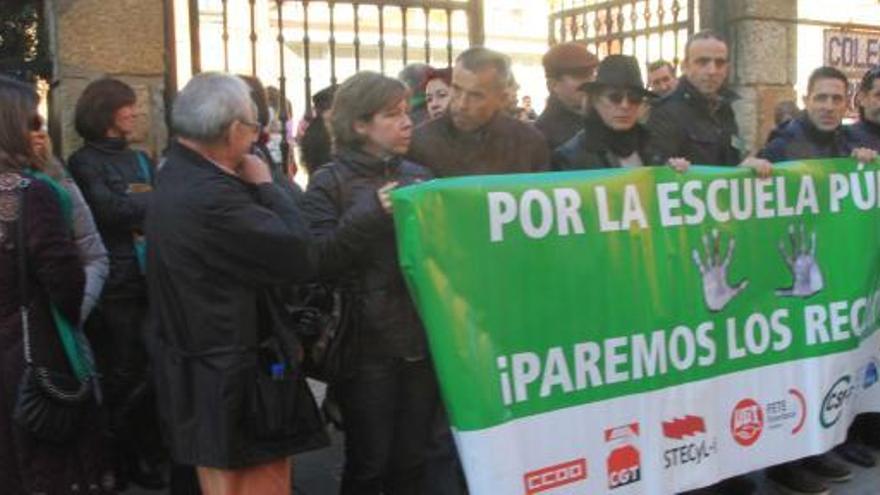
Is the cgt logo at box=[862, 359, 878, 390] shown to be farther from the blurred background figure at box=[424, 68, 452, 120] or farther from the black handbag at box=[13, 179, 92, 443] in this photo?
the black handbag at box=[13, 179, 92, 443]

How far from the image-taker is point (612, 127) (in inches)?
157

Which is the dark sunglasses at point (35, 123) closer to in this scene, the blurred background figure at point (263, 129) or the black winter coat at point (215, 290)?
the black winter coat at point (215, 290)

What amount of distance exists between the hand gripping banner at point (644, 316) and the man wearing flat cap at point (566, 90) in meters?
1.29

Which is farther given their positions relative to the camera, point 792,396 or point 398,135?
point 792,396

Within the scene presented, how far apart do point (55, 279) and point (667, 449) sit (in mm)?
2098

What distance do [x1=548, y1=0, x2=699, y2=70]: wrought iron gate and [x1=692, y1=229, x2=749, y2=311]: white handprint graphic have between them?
3.83 m

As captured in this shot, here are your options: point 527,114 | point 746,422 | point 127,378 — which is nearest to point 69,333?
point 127,378

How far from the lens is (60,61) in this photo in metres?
4.82

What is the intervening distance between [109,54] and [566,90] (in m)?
2.24

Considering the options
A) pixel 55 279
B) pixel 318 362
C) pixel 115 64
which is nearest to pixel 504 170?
pixel 318 362

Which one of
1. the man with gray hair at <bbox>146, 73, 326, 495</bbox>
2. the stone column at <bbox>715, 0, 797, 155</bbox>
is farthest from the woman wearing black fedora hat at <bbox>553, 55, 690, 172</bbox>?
the stone column at <bbox>715, 0, 797, 155</bbox>

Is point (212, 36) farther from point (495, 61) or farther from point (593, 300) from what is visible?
point (593, 300)

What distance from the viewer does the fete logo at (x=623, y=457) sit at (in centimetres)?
335

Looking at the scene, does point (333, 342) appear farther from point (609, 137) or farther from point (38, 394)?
point (609, 137)
